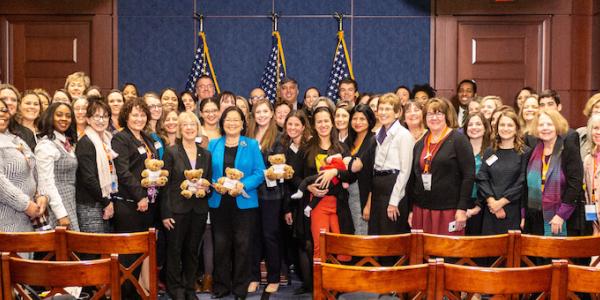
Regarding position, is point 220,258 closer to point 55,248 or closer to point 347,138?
point 347,138

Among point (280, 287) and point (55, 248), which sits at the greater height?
point (55, 248)

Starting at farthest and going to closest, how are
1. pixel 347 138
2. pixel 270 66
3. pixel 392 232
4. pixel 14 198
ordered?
1. pixel 270 66
2. pixel 347 138
3. pixel 392 232
4. pixel 14 198

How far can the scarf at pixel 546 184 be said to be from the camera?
209 inches

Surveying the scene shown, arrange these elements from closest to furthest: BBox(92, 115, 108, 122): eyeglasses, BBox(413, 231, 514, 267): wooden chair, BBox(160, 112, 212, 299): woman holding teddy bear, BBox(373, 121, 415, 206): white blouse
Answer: BBox(413, 231, 514, 267): wooden chair, BBox(92, 115, 108, 122): eyeglasses, BBox(160, 112, 212, 299): woman holding teddy bear, BBox(373, 121, 415, 206): white blouse

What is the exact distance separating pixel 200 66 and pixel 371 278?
6.69 m

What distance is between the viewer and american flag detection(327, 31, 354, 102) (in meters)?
9.41

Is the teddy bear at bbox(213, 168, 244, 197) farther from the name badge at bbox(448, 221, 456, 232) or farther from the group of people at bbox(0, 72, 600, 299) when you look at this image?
the name badge at bbox(448, 221, 456, 232)

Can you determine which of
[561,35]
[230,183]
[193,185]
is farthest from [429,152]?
[561,35]

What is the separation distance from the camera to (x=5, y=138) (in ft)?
16.1

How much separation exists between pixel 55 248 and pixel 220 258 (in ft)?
7.03

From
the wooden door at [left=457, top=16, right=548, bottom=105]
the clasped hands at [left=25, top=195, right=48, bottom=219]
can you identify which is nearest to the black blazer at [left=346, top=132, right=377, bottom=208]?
the clasped hands at [left=25, top=195, right=48, bottom=219]

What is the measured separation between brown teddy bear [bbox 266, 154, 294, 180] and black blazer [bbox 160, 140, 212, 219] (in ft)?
1.67

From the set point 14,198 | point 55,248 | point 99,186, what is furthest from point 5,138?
point 55,248

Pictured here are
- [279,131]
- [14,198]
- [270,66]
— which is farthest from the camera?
[270,66]
